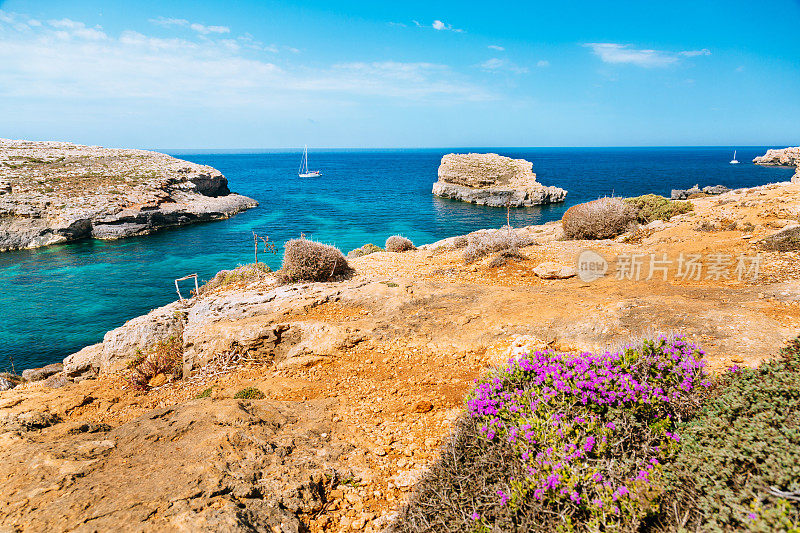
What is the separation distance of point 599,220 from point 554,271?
7.39 m

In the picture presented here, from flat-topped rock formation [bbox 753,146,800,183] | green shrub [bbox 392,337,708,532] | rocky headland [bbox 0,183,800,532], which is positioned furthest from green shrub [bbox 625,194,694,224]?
flat-topped rock formation [bbox 753,146,800,183]

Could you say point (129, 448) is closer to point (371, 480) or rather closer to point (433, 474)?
point (371, 480)

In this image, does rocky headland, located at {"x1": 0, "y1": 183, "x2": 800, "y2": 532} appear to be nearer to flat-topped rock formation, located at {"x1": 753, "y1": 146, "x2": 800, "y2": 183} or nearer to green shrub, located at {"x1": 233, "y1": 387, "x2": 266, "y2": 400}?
green shrub, located at {"x1": 233, "y1": 387, "x2": 266, "y2": 400}

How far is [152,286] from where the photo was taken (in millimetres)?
27672

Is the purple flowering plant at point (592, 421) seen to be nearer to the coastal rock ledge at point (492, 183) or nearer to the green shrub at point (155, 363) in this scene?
the green shrub at point (155, 363)

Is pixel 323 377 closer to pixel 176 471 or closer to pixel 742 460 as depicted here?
pixel 176 471

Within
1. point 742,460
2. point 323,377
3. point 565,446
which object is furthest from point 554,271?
point 742,460

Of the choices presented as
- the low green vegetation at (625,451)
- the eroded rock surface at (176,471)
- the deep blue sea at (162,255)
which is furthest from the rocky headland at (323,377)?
the deep blue sea at (162,255)

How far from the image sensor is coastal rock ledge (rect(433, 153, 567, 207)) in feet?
196

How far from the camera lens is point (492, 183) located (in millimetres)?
65625

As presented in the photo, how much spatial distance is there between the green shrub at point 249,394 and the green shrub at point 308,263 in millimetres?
7326

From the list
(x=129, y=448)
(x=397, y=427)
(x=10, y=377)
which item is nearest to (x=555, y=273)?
(x=397, y=427)

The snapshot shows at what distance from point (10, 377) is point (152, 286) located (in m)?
14.0

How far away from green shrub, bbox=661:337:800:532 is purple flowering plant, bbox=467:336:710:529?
21 centimetres
